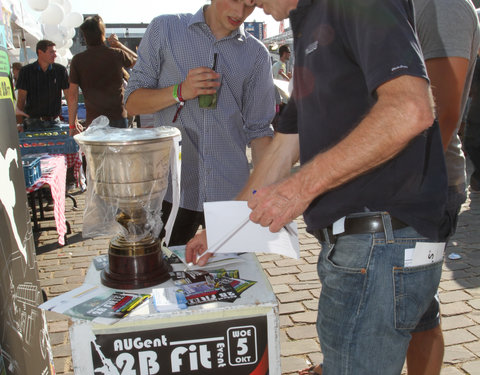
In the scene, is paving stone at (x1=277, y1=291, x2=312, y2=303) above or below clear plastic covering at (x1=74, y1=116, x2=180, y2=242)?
below

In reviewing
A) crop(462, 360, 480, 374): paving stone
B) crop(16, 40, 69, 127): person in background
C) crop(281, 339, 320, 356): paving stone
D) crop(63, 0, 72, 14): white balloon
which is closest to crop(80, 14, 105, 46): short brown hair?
crop(16, 40, 69, 127): person in background

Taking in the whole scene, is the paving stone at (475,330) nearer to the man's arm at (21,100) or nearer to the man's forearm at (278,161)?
the man's forearm at (278,161)

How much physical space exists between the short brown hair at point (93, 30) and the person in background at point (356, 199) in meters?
4.22

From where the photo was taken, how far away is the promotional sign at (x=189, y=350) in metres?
1.32

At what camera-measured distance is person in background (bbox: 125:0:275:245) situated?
224 centimetres

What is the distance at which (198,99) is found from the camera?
7.18 ft

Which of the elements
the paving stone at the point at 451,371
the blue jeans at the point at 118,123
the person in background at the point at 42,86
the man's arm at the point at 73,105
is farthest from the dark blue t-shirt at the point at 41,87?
the paving stone at the point at 451,371

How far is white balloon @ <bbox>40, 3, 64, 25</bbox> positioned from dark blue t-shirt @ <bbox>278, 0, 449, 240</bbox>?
35.1 feet

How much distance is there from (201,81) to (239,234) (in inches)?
33.1

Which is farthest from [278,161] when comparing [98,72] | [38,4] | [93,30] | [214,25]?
[38,4]

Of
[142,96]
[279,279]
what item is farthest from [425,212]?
[279,279]

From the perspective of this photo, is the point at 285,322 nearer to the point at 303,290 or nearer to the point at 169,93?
the point at 303,290

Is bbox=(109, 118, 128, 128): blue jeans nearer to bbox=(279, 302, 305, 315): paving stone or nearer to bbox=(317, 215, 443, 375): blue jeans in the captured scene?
bbox=(279, 302, 305, 315): paving stone

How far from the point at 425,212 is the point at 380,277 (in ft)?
0.71
